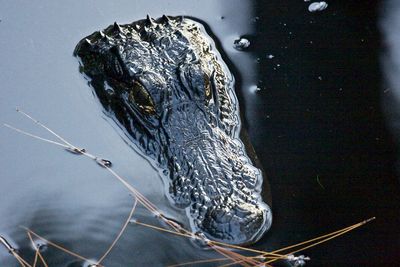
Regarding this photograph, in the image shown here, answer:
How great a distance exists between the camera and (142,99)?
339 cm

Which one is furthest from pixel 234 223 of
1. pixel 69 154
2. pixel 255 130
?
pixel 69 154

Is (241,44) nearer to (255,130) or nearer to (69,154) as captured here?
(255,130)

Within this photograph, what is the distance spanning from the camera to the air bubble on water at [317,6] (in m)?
4.21

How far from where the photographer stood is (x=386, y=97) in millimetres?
3766

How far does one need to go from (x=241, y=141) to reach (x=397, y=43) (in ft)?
3.93

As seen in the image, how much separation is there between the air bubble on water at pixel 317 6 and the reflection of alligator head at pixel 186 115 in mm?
723

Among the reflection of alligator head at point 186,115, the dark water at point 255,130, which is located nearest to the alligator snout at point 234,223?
the reflection of alligator head at point 186,115

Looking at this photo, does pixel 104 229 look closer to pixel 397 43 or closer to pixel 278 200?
pixel 278 200

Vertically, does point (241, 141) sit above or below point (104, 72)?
below

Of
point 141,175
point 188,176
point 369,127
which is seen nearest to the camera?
point 188,176

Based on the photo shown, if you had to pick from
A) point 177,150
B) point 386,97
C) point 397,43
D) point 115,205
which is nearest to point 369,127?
point 386,97

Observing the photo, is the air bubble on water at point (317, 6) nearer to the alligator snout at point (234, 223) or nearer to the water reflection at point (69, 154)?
the water reflection at point (69, 154)

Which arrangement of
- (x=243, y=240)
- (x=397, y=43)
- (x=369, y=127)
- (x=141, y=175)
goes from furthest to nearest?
(x=397, y=43)
(x=369, y=127)
(x=141, y=175)
(x=243, y=240)

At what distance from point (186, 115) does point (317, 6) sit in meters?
1.33
